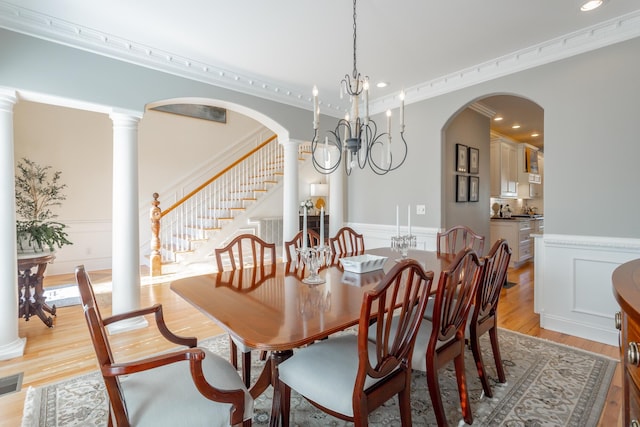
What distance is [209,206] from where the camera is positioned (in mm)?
6094

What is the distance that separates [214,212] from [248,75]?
3245 millimetres

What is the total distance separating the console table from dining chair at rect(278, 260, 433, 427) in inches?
110

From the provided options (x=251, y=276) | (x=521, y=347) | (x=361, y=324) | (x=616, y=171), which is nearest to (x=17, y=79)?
(x=251, y=276)

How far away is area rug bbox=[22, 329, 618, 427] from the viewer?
→ 5.66 ft

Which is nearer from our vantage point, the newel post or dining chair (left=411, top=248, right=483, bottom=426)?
A: dining chair (left=411, top=248, right=483, bottom=426)

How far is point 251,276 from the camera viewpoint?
2086 mm

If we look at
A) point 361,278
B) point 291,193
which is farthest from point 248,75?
point 361,278

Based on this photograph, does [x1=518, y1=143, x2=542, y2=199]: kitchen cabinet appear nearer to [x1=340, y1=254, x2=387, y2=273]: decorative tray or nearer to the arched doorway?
the arched doorway

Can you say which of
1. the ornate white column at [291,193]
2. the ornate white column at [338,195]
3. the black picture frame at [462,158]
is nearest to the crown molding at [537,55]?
the black picture frame at [462,158]

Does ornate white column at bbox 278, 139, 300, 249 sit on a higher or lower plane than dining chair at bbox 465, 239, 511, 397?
higher

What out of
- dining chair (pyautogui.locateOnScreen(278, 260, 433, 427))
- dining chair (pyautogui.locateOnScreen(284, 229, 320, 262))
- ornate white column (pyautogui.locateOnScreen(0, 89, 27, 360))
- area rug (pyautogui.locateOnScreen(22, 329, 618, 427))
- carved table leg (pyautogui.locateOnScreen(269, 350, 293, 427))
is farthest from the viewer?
dining chair (pyautogui.locateOnScreen(284, 229, 320, 262))

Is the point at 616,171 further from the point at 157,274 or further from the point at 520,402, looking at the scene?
the point at 157,274

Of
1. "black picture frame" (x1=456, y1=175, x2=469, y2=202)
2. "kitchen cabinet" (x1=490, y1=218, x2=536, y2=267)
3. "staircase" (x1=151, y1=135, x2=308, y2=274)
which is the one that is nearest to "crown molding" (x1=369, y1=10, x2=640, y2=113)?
"black picture frame" (x1=456, y1=175, x2=469, y2=202)

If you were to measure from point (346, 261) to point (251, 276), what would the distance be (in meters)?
0.65
